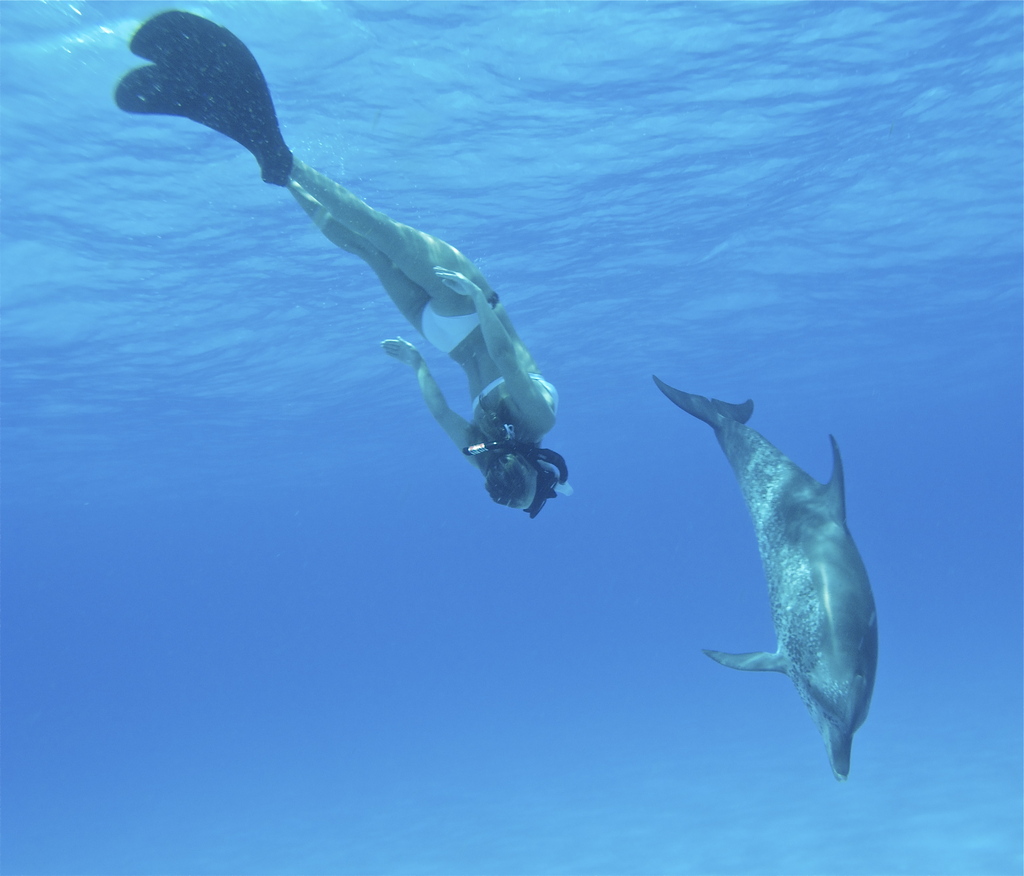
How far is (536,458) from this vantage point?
6.60m

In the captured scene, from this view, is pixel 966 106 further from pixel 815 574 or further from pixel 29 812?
pixel 29 812

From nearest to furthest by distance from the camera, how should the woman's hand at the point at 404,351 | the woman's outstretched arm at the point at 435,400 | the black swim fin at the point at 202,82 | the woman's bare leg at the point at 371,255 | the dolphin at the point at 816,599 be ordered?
the dolphin at the point at 816,599 → the black swim fin at the point at 202,82 → the woman's bare leg at the point at 371,255 → the woman's outstretched arm at the point at 435,400 → the woman's hand at the point at 404,351

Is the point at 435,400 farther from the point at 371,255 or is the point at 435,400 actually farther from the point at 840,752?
the point at 840,752

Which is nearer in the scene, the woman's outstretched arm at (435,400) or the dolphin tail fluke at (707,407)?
the dolphin tail fluke at (707,407)

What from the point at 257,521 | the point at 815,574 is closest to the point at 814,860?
the point at 815,574

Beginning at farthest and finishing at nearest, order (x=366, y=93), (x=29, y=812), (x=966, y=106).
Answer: (x=29, y=812), (x=966, y=106), (x=366, y=93)

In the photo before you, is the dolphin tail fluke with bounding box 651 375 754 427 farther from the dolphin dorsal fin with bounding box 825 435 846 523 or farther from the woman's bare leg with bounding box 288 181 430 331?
the woman's bare leg with bounding box 288 181 430 331

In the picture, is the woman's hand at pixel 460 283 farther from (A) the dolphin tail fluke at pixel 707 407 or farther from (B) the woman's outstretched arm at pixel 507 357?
(A) the dolphin tail fluke at pixel 707 407

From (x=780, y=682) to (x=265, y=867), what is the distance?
81.5 ft

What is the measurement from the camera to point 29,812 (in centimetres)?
3831

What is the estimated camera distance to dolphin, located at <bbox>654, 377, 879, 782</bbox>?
4180mm

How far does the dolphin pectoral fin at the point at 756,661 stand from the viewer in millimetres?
4859

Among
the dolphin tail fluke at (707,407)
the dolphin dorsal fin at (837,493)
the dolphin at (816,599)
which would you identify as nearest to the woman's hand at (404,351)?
the dolphin tail fluke at (707,407)

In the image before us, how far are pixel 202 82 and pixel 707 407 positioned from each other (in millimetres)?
4711
